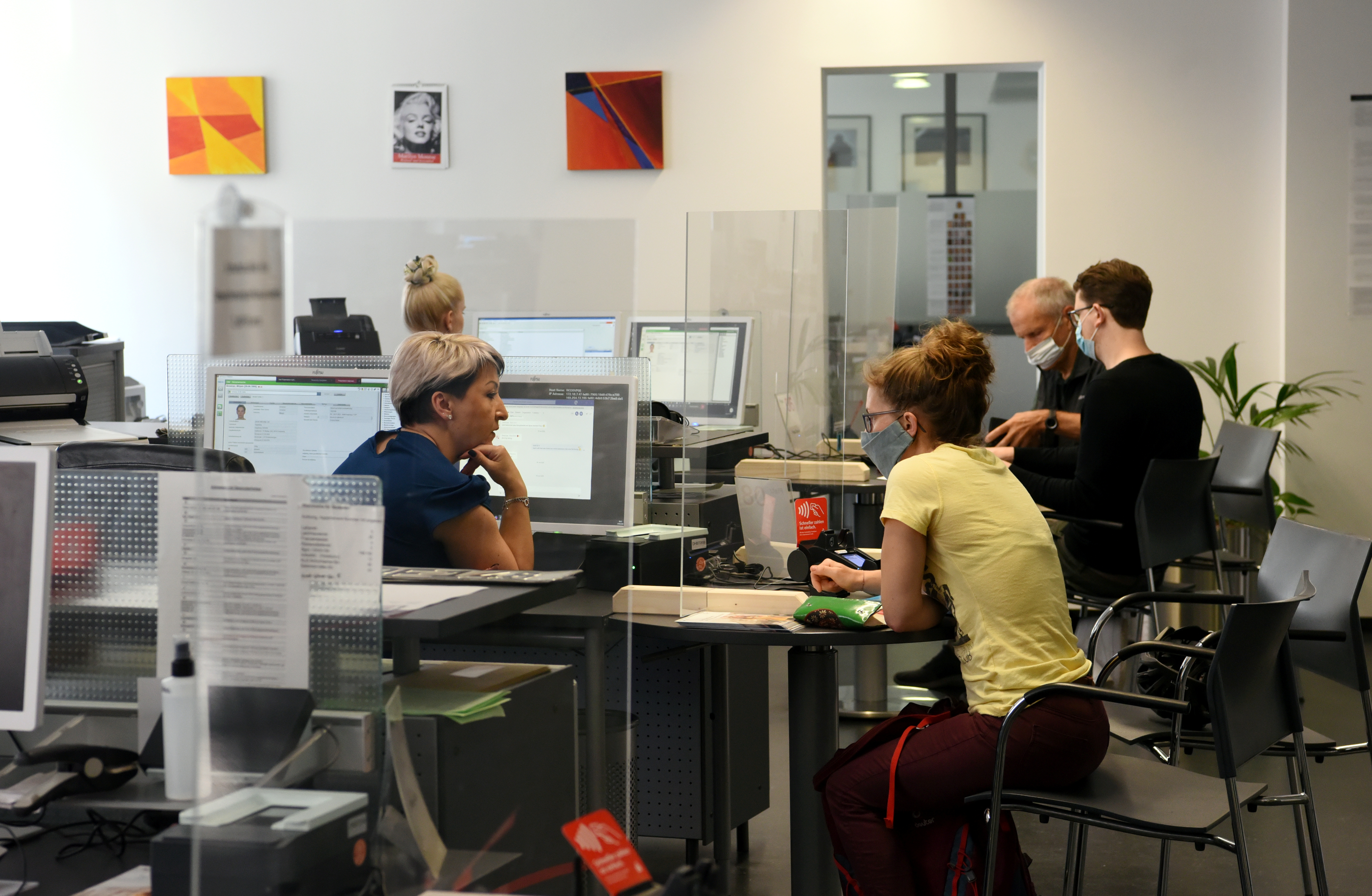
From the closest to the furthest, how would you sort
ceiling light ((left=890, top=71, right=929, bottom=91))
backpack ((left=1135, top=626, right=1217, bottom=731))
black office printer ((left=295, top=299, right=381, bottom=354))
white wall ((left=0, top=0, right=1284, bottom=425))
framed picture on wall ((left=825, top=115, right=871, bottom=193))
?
backpack ((left=1135, top=626, right=1217, bottom=731)) < black office printer ((left=295, top=299, right=381, bottom=354)) < white wall ((left=0, top=0, right=1284, bottom=425)) < ceiling light ((left=890, top=71, right=929, bottom=91)) < framed picture on wall ((left=825, top=115, right=871, bottom=193))

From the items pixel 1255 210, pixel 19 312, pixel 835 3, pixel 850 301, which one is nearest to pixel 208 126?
pixel 19 312

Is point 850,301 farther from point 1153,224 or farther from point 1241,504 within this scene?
point 1153,224

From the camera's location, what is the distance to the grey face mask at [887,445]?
2268mm

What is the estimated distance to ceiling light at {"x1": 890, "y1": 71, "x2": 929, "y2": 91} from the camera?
→ 6.46 meters

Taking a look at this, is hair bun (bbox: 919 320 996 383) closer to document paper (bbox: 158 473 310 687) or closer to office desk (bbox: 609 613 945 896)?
office desk (bbox: 609 613 945 896)

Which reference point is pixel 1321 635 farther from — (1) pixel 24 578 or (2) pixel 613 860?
(1) pixel 24 578

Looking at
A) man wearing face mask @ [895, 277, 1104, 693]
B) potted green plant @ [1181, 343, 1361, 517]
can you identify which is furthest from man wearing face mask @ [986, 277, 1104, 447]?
potted green plant @ [1181, 343, 1361, 517]

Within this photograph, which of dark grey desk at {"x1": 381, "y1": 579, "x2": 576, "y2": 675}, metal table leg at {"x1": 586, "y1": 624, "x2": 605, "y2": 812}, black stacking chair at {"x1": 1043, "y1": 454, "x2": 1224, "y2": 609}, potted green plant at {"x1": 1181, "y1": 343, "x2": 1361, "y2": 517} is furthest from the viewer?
potted green plant at {"x1": 1181, "y1": 343, "x2": 1361, "y2": 517}

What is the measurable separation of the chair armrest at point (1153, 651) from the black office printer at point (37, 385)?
7.58 feet

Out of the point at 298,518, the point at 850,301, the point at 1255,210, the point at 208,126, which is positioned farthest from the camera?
the point at 208,126

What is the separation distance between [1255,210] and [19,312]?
5.68 m

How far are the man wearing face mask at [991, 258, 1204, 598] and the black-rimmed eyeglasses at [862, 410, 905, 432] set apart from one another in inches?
48.3

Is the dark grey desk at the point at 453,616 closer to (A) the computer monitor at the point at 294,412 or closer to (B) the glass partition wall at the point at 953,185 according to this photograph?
(A) the computer monitor at the point at 294,412

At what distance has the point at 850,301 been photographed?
3859 millimetres
